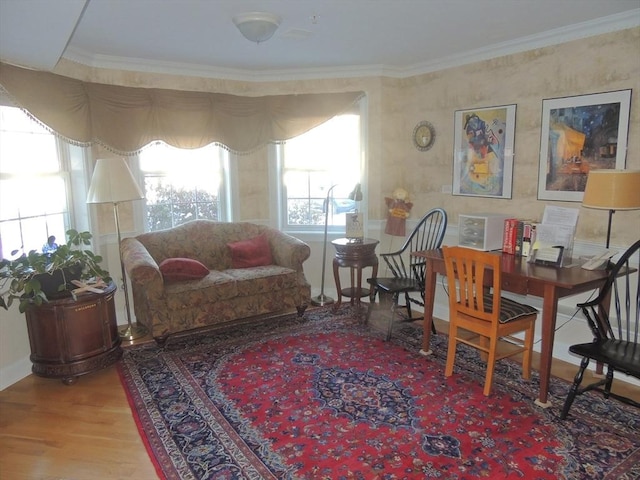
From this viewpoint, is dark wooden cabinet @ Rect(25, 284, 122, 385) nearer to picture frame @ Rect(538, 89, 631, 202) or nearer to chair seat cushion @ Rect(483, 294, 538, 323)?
chair seat cushion @ Rect(483, 294, 538, 323)

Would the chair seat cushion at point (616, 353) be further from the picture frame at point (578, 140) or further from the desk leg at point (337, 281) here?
the desk leg at point (337, 281)

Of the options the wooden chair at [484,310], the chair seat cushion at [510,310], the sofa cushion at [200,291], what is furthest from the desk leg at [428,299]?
the sofa cushion at [200,291]

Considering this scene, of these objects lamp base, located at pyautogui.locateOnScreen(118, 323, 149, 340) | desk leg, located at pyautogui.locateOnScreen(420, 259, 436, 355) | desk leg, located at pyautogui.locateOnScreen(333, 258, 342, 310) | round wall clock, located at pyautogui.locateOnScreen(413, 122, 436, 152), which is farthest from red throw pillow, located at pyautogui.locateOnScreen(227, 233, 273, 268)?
round wall clock, located at pyautogui.locateOnScreen(413, 122, 436, 152)

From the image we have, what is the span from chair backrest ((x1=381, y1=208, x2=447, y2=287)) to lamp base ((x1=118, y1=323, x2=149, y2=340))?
2.20 m

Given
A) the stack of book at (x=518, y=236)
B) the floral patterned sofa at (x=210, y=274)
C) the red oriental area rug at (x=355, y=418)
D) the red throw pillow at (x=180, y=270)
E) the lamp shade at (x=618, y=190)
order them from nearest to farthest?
the red oriental area rug at (x=355, y=418), the lamp shade at (x=618, y=190), the stack of book at (x=518, y=236), the floral patterned sofa at (x=210, y=274), the red throw pillow at (x=180, y=270)

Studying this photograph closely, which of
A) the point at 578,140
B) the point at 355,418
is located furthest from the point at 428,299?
the point at 578,140

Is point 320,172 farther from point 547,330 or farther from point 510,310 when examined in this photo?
point 547,330

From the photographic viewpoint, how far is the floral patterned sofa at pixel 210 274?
358 centimetres

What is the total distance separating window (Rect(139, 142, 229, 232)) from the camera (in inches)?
177

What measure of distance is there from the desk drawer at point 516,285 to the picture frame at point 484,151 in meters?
1.28

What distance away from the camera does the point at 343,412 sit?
2.69 metres

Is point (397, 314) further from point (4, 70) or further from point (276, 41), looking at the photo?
point (4, 70)

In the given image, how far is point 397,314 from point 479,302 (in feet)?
5.02

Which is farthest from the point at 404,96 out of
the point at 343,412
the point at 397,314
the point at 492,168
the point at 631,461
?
the point at 631,461
